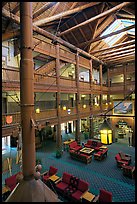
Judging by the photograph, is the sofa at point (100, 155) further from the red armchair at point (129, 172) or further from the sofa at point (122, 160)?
the red armchair at point (129, 172)

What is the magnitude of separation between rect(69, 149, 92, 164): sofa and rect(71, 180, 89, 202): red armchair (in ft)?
15.9

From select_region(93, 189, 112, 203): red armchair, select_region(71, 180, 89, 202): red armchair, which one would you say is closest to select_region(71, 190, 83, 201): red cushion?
select_region(71, 180, 89, 202): red armchair

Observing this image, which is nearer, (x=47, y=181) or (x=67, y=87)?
(x=47, y=181)

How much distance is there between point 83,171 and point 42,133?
33.2 ft

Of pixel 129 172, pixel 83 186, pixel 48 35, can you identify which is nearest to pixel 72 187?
pixel 83 186

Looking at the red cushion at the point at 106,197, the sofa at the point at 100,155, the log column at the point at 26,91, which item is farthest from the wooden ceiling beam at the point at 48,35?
the red cushion at the point at 106,197

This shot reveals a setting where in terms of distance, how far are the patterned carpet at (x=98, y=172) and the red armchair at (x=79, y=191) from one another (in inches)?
41.8

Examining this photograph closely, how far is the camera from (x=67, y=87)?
1658 centimetres

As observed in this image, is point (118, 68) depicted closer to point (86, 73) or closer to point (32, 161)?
point (86, 73)

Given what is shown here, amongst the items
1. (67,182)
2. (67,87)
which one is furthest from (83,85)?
(67,182)

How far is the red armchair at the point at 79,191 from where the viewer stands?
26.1 ft

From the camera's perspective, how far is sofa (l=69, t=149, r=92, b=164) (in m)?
13.5

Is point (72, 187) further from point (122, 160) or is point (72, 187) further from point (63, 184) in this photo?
point (122, 160)

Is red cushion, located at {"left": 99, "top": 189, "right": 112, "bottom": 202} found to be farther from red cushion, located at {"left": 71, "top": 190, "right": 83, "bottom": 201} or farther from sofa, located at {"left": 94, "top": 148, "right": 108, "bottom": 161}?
sofa, located at {"left": 94, "top": 148, "right": 108, "bottom": 161}
